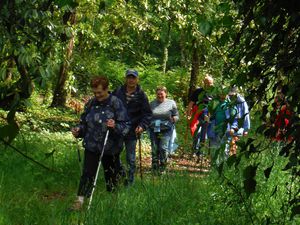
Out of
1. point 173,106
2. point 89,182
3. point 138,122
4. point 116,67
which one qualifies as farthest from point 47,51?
point 116,67

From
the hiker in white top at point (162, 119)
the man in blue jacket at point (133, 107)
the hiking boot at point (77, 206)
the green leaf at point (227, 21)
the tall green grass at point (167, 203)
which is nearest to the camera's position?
the green leaf at point (227, 21)

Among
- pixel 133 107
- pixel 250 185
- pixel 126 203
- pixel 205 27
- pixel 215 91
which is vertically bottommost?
pixel 250 185

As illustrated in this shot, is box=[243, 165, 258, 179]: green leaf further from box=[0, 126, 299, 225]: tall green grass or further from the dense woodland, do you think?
box=[0, 126, 299, 225]: tall green grass

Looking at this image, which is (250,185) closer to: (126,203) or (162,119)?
(126,203)

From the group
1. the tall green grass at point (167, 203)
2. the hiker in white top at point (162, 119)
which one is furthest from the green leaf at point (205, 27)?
the hiker in white top at point (162, 119)

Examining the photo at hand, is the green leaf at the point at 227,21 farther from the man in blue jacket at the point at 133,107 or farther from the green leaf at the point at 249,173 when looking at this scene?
the man in blue jacket at the point at 133,107

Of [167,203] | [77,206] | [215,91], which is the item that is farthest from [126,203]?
[215,91]

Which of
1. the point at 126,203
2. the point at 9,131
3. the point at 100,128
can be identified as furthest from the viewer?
the point at 100,128

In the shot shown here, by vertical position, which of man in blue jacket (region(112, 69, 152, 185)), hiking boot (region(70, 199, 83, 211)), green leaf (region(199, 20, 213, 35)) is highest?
man in blue jacket (region(112, 69, 152, 185))

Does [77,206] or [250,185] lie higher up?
[77,206]

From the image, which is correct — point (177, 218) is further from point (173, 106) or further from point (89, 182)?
point (173, 106)

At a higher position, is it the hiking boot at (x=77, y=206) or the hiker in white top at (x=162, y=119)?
the hiker in white top at (x=162, y=119)

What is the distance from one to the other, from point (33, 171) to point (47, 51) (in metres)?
4.75

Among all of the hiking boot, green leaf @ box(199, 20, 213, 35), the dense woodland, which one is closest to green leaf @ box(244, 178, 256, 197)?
the dense woodland
